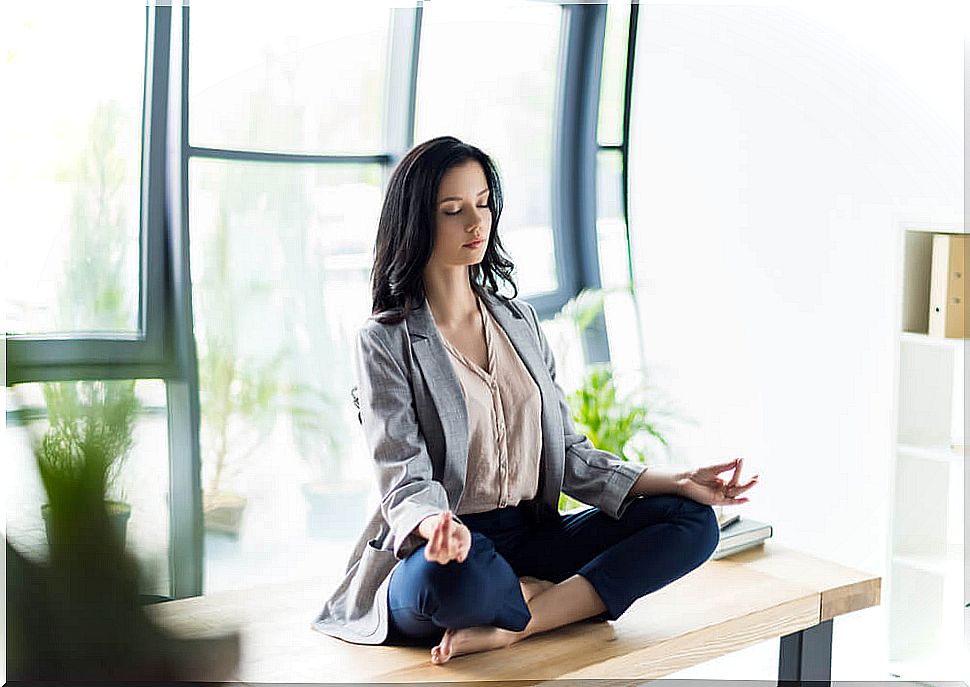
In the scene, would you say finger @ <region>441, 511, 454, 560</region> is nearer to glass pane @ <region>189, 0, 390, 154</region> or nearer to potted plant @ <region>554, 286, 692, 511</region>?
potted plant @ <region>554, 286, 692, 511</region>

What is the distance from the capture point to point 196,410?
9.73 feet

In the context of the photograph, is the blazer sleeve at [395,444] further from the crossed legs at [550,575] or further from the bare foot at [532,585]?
the bare foot at [532,585]

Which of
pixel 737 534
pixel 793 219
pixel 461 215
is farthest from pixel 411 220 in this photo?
pixel 793 219

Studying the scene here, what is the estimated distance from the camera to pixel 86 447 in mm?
453

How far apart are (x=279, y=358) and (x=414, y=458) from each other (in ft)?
4.59

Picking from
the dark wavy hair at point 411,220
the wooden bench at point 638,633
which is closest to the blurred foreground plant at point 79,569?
the wooden bench at point 638,633

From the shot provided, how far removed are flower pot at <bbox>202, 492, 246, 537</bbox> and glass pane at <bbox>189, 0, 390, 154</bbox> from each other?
977mm

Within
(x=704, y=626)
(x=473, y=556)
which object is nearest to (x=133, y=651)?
(x=473, y=556)

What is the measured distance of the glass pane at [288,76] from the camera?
118 inches

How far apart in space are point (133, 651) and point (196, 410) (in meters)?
2.57

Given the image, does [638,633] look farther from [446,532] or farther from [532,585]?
[446,532]

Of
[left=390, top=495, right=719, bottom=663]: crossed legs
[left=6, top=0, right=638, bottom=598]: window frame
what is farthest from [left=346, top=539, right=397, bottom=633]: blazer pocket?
[left=6, top=0, right=638, bottom=598]: window frame

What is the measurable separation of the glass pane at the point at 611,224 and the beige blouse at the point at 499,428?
169cm

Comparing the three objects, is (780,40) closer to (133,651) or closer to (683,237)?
(683,237)
